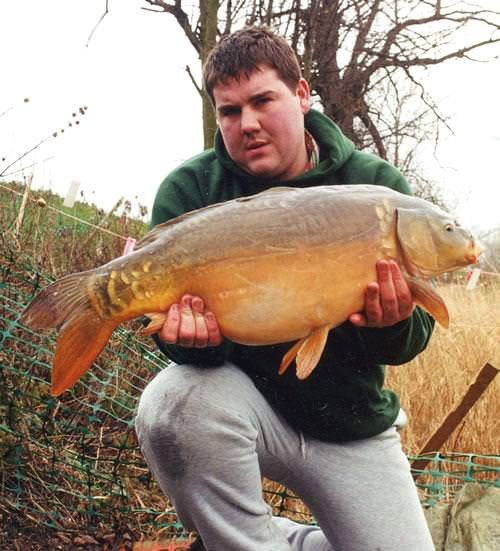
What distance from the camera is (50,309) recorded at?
61.6 inches

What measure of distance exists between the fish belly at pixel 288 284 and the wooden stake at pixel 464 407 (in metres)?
1.24

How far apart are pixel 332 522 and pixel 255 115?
1.08 m

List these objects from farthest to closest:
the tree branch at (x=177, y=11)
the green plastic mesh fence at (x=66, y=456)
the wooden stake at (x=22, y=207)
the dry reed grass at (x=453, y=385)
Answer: the tree branch at (x=177, y=11) < the dry reed grass at (x=453, y=385) < the wooden stake at (x=22, y=207) < the green plastic mesh fence at (x=66, y=456)

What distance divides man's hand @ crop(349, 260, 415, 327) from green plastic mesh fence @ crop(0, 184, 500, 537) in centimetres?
84

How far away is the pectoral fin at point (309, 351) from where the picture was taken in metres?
1.60

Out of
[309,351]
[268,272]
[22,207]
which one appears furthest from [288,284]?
[22,207]

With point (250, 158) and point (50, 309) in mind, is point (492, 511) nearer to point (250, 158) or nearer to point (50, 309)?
point (250, 158)

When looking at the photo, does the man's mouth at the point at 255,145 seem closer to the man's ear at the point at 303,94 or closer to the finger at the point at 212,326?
the man's ear at the point at 303,94

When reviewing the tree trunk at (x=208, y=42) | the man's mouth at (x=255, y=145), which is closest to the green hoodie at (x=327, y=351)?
the man's mouth at (x=255, y=145)

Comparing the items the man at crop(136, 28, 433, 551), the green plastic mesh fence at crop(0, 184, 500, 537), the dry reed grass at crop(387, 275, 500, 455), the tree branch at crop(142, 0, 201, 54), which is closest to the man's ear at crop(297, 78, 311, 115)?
the man at crop(136, 28, 433, 551)

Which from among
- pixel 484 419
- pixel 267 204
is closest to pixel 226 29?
pixel 484 419

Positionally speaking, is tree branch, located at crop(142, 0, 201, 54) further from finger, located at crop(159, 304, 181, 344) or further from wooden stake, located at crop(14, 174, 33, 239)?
finger, located at crop(159, 304, 181, 344)

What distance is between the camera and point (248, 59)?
2057 mm

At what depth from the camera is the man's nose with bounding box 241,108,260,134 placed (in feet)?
6.45
